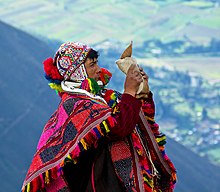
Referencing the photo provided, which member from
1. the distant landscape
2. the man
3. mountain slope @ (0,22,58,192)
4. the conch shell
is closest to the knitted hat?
the man

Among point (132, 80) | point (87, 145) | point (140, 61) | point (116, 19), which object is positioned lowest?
point (116, 19)

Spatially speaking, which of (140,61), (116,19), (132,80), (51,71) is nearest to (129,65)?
(132,80)

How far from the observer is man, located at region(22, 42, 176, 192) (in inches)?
143

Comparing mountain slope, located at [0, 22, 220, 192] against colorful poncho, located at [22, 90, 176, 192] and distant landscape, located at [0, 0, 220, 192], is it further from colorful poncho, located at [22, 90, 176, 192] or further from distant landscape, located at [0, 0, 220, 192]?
colorful poncho, located at [22, 90, 176, 192]

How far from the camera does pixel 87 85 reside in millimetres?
3748

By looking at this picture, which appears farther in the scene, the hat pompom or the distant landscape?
the distant landscape

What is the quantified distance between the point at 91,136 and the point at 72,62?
388 millimetres

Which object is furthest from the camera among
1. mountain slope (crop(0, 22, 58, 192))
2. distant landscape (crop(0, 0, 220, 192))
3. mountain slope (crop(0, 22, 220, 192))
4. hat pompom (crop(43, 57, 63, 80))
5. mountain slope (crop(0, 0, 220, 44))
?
mountain slope (crop(0, 0, 220, 44))

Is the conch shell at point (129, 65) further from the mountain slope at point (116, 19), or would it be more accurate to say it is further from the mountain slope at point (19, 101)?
the mountain slope at point (116, 19)

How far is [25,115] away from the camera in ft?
64.5

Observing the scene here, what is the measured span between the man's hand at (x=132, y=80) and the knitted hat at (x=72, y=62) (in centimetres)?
22

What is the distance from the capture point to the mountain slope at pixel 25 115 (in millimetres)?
17583

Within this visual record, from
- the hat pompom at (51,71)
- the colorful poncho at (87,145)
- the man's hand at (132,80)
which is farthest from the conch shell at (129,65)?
the hat pompom at (51,71)

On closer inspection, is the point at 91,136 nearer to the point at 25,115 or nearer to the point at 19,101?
the point at 25,115
